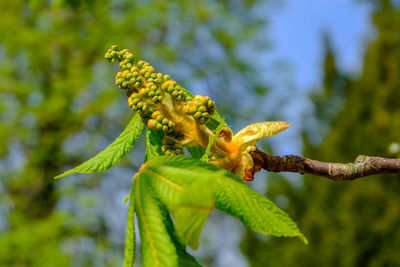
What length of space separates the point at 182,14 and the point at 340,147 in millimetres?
7411

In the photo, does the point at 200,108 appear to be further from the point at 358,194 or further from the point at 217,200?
the point at 358,194

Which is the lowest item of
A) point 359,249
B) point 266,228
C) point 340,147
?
point 266,228

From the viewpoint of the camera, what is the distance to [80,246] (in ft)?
37.6

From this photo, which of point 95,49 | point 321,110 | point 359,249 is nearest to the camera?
point 359,249

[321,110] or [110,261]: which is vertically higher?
[321,110]

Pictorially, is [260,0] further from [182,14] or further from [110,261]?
[110,261]

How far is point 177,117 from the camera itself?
3.67ft

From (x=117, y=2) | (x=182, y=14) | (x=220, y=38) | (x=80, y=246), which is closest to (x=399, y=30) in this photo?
(x=220, y=38)

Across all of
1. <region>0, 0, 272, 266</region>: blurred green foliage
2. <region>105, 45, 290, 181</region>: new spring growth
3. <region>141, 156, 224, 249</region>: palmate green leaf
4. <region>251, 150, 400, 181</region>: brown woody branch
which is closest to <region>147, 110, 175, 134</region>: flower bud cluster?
<region>105, 45, 290, 181</region>: new spring growth

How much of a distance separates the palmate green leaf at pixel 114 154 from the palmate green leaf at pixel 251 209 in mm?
404

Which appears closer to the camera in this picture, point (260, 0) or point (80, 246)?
point (80, 246)

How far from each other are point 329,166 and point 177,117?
480mm

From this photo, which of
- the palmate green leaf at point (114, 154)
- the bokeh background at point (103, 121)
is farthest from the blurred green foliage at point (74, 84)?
the palmate green leaf at point (114, 154)

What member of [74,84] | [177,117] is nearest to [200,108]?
[177,117]
